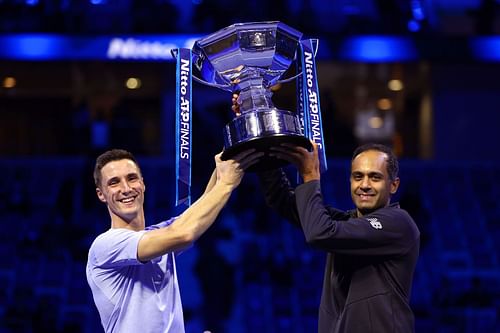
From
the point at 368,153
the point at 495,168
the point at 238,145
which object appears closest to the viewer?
the point at 238,145

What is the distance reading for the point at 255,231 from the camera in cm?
936

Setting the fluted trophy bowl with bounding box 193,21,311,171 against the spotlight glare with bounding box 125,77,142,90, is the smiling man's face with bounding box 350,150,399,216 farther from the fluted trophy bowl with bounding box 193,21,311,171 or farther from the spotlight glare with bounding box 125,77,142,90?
the spotlight glare with bounding box 125,77,142,90

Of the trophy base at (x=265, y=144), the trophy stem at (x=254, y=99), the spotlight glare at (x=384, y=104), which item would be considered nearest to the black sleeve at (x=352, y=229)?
the trophy base at (x=265, y=144)

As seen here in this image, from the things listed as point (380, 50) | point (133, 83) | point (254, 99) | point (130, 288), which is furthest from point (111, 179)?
point (133, 83)

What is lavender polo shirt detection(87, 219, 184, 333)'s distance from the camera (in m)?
2.57

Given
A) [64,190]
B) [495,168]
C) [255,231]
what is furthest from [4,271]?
[495,168]

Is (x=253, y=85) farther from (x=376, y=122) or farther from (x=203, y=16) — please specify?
(x=376, y=122)

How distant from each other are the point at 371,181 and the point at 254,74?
51 centimetres

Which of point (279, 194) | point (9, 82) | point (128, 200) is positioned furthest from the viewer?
point (9, 82)

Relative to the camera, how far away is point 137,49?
9.72 m

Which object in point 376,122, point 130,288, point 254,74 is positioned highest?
point 376,122

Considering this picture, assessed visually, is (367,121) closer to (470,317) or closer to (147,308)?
(470,317)

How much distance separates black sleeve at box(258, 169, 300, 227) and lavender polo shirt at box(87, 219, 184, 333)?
0.43 m

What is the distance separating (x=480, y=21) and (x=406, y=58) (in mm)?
1135
